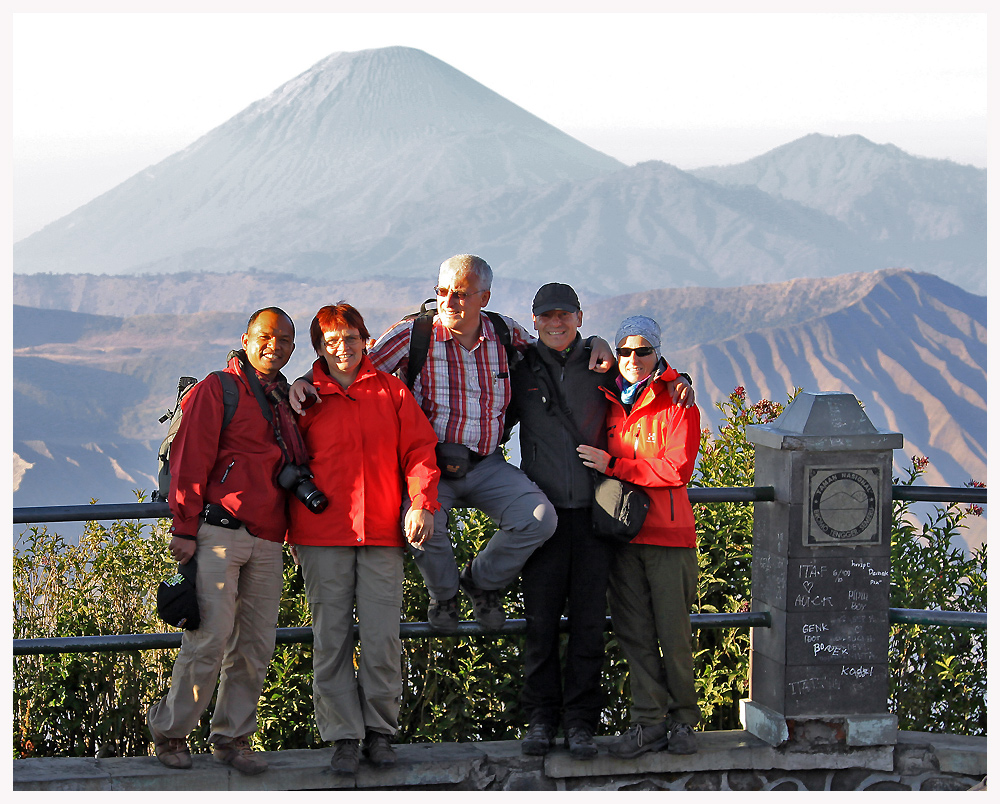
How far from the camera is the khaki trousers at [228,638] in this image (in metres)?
3.75

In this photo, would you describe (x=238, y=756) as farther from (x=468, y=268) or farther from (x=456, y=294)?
(x=468, y=268)

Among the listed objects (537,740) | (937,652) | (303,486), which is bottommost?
(537,740)

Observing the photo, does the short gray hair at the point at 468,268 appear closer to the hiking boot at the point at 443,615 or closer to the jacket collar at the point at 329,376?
the jacket collar at the point at 329,376

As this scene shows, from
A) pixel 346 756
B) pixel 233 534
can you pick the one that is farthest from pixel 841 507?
pixel 233 534

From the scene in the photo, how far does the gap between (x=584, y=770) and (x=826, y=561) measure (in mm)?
1256

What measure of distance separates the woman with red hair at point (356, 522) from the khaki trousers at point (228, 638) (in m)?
0.16

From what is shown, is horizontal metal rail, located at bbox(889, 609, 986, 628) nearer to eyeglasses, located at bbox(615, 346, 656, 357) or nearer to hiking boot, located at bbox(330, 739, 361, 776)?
eyeglasses, located at bbox(615, 346, 656, 357)

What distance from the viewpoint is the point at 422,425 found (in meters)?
3.94

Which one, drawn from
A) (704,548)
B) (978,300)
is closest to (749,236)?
(978,300)

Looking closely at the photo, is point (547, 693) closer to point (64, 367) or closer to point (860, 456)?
point (860, 456)

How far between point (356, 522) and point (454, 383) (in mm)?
652

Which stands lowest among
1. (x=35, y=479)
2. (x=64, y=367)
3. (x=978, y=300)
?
(x=35, y=479)

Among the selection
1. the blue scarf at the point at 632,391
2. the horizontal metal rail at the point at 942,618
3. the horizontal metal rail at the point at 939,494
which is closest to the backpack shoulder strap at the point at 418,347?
the blue scarf at the point at 632,391

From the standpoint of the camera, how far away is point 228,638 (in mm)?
3885
